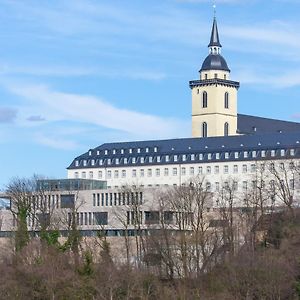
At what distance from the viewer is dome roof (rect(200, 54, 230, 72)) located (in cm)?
15350

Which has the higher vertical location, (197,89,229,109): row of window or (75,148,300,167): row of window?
(197,89,229,109): row of window

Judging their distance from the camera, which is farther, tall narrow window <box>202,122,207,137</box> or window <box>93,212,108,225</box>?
→ tall narrow window <box>202,122,207,137</box>

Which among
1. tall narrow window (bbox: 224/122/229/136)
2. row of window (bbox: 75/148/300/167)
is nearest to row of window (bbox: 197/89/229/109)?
tall narrow window (bbox: 224/122/229/136)

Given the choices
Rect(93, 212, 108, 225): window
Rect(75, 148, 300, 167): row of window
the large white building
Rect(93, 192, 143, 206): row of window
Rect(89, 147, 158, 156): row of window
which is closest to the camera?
Rect(93, 192, 143, 206): row of window

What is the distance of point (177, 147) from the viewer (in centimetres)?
14300

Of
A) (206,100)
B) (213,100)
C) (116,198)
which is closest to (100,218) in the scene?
(116,198)

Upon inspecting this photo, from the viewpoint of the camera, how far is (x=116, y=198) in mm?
113188

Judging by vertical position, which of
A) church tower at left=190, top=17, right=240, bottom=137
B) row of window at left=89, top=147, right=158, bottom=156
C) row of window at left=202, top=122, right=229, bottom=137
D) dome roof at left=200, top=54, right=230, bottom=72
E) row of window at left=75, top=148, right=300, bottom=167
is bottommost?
row of window at left=75, top=148, right=300, bottom=167

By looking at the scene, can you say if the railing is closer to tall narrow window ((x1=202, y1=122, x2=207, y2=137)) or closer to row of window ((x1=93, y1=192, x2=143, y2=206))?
tall narrow window ((x1=202, y1=122, x2=207, y2=137))

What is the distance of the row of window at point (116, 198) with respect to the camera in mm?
105894

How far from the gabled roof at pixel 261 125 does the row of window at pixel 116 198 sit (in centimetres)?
4211

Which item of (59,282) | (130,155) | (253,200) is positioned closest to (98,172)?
(130,155)

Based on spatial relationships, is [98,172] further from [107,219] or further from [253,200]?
[253,200]

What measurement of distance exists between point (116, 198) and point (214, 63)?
1746 inches
